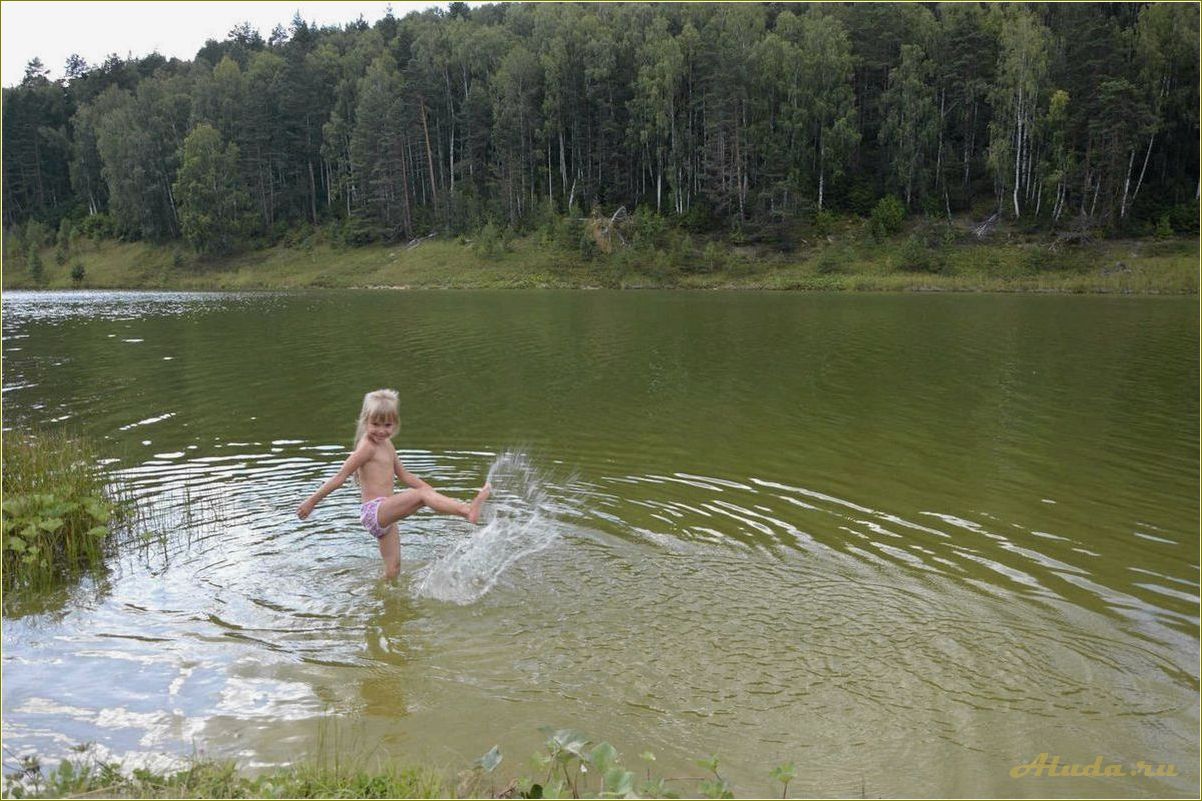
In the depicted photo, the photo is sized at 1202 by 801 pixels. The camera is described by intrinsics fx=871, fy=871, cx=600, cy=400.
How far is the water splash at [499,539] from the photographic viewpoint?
8336 mm

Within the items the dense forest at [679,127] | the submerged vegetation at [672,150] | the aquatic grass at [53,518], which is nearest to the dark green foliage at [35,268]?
the submerged vegetation at [672,150]

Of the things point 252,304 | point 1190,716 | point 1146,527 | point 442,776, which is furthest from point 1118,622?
point 252,304

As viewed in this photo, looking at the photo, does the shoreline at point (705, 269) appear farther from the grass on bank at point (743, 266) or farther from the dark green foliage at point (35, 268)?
the dark green foliage at point (35, 268)

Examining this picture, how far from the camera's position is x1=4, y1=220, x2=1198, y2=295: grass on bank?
54.2m

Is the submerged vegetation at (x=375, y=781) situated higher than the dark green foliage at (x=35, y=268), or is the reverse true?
the dark green foliage at (x=35, y=268)

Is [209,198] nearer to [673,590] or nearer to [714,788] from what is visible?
[673,590]

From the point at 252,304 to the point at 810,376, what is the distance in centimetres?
4067

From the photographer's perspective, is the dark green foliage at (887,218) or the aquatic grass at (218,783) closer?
the aquatic grass at (218,783)

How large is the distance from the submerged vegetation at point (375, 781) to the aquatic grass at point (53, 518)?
3675 millimetres

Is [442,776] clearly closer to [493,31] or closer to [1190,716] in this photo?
[1190,716]

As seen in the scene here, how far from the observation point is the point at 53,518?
871 cm

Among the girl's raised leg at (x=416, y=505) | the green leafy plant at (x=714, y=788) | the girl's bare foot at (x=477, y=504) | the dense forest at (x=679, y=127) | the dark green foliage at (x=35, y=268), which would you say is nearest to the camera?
the green leafy plant at (x=714, y=788)

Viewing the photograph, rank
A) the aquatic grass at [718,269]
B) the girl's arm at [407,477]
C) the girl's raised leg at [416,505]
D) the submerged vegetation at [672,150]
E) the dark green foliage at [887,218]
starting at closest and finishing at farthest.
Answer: the girl's raised leg at [416,505] < the girl's arm at [407,477] < the aquatic grass at [718,269] < the submerged vegetation at [672,150] < the dark green foliage at [887,218]

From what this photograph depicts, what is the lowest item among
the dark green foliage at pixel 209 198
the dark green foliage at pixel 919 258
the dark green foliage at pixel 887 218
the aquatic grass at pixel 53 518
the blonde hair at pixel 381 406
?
the aquatic grass at pixel 53 518
